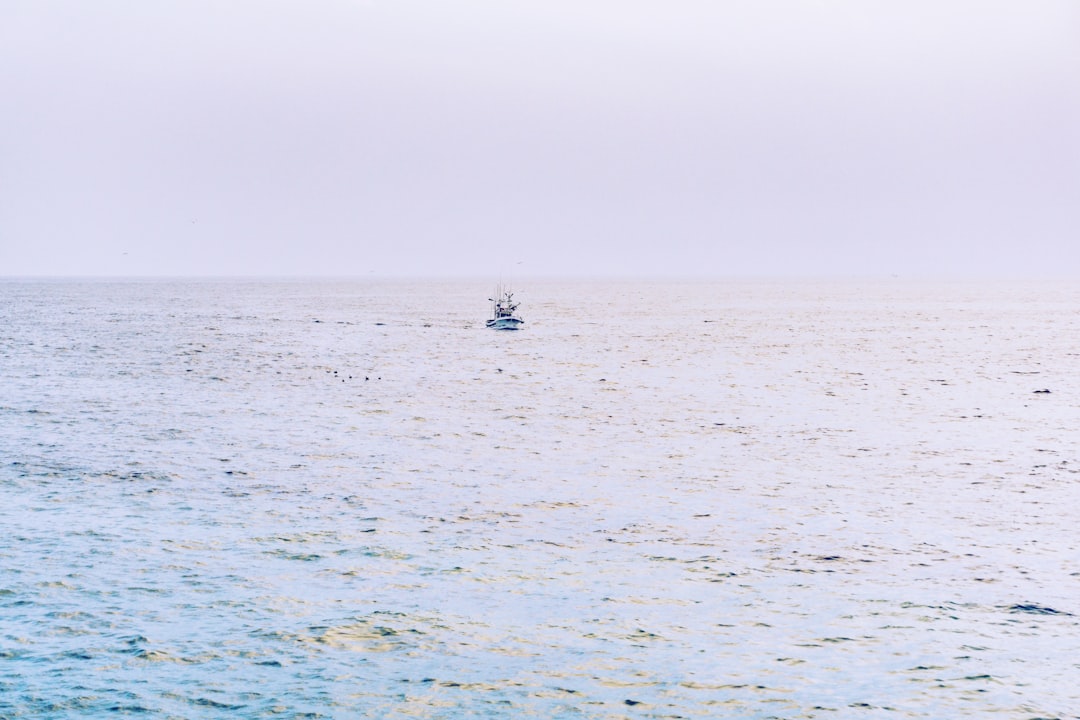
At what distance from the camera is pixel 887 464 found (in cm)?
3744

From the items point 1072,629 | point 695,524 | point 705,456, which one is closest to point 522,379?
point 705,456

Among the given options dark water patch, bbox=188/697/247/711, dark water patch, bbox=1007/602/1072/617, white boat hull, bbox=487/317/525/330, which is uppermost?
white boat hull, bbox=487/317/525/330

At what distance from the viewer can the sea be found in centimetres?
1698

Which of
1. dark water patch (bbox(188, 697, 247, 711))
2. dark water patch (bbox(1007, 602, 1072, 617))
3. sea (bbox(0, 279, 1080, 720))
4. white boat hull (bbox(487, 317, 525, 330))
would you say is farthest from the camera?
white boat hull (bbox(487, 317, 525, 330))

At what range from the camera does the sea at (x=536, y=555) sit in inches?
669

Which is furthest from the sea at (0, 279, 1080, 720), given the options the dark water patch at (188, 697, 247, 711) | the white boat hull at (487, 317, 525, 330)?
the white boat hull at (487, 317, 525, 330)

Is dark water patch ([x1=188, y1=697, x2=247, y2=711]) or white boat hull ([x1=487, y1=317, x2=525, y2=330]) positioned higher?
white boat hull ([x1=487, y1=317, x2=525, y2=330])

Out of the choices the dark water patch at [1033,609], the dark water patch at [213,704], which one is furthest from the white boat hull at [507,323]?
the dark water patch at [213,704]

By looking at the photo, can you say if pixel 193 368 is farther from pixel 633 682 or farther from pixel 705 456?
pixel 633 682

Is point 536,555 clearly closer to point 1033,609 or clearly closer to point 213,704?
point 213,704

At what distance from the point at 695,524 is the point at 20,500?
1818 cm

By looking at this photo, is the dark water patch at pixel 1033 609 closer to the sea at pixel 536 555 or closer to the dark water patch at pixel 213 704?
the sea at pixel 536 555

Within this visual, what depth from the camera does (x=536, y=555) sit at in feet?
80.9

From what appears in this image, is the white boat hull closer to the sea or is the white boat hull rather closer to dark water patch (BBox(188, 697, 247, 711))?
the sea
